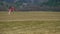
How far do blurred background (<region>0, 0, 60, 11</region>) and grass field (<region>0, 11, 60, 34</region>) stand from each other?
0.06m

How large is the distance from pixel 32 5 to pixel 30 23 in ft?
0.67

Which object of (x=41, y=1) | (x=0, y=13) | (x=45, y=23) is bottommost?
(x=45, y=23)

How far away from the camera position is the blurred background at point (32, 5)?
1.37 m

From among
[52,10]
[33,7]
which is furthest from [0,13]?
[52,10]

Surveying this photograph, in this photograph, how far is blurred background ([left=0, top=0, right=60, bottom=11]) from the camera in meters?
1.37

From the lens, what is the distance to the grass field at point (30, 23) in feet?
4.36

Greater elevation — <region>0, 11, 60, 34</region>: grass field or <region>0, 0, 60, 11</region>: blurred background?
<region>0, 0, 60, 11</region>: blurred background

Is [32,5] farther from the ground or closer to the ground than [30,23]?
farther from the ground

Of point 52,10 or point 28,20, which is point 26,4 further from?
point 52,10

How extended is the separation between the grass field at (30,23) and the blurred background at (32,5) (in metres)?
0.06

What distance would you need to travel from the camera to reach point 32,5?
4.56 feet

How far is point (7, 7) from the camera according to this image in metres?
1.39

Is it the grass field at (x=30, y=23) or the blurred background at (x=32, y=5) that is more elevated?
the blurred background at (x=32, y=5)

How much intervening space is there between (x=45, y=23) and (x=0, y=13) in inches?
20.0
